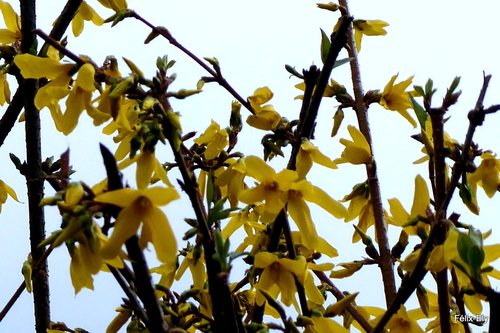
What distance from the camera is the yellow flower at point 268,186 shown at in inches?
38.7

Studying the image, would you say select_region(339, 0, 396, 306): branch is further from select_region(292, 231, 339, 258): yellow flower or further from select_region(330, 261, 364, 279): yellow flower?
select_region(292, 231, 339, 258): yellow flower

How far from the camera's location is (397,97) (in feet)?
4.73

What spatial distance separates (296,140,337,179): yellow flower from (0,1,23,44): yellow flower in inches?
29.4

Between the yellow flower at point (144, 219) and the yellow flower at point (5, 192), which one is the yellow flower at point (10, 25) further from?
the yellow flower at point (144, 219)

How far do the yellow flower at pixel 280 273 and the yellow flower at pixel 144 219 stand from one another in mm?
200

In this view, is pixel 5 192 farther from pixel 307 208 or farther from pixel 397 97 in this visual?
pixel 397 97

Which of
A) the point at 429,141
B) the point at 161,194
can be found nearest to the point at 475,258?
the point at 429,141

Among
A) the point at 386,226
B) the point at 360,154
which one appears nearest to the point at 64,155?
the point at 360,154

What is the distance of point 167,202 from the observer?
750mm

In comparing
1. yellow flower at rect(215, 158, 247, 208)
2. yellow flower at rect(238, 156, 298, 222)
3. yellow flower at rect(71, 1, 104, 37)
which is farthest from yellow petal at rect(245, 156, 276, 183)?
yellow flower at rect(71, 1, 104, 37)

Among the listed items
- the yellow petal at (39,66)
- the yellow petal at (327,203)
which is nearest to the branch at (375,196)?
the yellow petal at (327,203)

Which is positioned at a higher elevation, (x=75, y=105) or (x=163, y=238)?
(x=75, y=105)

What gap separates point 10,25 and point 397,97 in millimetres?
909

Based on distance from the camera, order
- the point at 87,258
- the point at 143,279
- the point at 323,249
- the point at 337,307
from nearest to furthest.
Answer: the point at 143,279, the point at 87,258, the point at 337,307, the point at 323,249
